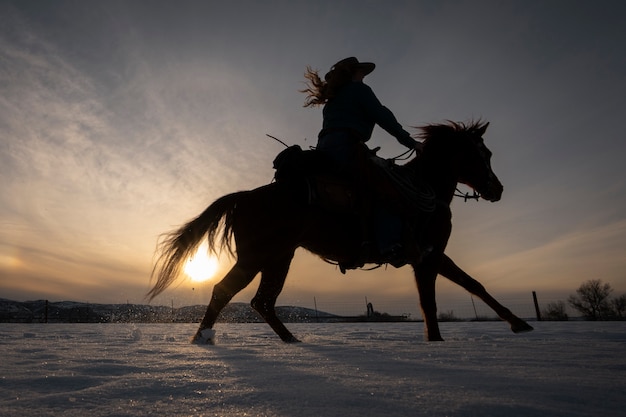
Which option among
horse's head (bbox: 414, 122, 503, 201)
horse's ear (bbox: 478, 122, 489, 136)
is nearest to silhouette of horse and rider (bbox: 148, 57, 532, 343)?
horse's head (bbox: 414, 122, 503, 201)

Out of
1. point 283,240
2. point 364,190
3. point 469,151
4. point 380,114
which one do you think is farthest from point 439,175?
point 283,240

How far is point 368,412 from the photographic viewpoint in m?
0.97

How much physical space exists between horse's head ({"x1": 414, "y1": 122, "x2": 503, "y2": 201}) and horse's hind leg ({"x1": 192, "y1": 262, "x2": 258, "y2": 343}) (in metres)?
2.86

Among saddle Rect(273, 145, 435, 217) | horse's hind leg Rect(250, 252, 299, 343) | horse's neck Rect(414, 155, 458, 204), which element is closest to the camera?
saddle Rect(273, 145, 435, 217)

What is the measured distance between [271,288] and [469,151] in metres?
3.17

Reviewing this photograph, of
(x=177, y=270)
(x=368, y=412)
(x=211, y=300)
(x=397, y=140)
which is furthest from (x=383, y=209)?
(x=368, y=412)

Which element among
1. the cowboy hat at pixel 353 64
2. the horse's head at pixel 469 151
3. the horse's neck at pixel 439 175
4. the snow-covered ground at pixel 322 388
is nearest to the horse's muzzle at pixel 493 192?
the horse's head at pixel 469 151

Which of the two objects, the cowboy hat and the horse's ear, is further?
the horse's ear

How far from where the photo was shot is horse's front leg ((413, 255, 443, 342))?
4.00 meters

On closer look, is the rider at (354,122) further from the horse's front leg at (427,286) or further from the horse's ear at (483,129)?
the horse's ear at (483,129)

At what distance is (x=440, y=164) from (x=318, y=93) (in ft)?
5.92

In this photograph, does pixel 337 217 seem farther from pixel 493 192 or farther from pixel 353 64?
pixel 493 192

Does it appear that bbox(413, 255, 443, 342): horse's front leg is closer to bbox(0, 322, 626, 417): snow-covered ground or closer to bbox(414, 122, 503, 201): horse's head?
bbox(414, 122, 503, 201): horse's head

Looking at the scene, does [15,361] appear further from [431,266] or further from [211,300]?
[431,266]
